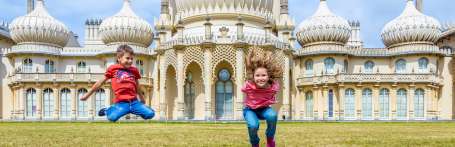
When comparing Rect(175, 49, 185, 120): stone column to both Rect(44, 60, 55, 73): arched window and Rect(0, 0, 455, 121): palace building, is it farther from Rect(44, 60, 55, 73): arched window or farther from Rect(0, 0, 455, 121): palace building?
Rect(44, 60, 55, 73): arched window

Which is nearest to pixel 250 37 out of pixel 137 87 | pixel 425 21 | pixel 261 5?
pixel 261 5

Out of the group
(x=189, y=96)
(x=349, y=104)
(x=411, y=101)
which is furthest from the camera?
(x=349, y=104)

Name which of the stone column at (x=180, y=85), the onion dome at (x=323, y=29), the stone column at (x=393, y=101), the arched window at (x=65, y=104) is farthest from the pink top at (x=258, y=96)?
the arched window at (x=65, y=104)

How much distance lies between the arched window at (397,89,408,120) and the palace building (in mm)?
94

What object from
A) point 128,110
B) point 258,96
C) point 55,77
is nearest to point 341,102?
point 55,77

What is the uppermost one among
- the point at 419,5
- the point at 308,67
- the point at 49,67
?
the point at 419,5

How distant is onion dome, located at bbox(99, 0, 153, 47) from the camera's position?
5175 cm

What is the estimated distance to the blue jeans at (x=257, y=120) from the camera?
8.83 m

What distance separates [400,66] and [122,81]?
153 feet

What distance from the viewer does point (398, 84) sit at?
4872 centimetres

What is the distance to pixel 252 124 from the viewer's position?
8.83 metres

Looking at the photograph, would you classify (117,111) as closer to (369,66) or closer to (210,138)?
(210,138)

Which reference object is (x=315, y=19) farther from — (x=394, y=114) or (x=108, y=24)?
(x=108, y=24)

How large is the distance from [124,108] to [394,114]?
42.7 m
